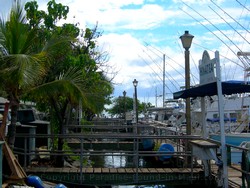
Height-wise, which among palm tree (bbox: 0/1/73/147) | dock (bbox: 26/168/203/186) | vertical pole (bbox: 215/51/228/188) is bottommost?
dock (bbox: 26/168/203/186)

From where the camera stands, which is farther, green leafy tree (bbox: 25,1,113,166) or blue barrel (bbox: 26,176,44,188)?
green leafy tree (bbox: 25,1,113,166)

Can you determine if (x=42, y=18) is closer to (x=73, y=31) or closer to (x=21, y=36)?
(x=73, y=31)

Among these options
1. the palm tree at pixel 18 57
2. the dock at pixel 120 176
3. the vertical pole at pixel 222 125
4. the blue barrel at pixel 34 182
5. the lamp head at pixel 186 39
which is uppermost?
the lamp head at pixel 186 39

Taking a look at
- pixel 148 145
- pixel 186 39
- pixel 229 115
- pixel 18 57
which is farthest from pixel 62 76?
pixel 229 115

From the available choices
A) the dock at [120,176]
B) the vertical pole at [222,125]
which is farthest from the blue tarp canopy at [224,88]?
the dock at [120,176]

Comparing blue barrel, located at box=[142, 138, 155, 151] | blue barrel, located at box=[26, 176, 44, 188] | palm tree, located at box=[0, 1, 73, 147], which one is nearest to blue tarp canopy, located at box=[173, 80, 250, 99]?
palm tree, located at box=[0, 1, 73, 147]

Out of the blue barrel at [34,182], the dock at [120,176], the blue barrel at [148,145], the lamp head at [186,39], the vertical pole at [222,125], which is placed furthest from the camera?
the blue barrel at [148,145]

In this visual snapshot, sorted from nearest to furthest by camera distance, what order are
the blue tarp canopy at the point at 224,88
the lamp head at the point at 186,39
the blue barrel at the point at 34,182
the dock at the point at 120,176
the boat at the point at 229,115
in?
the blue barrel at the point at 34,182, the blue tarp canopy at the point at 224,88, the dock at the point at 120,176, the lamp head at the point at 186,39, the boat at the point at 229,115

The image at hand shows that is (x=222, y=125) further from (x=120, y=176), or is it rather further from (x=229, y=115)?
(x=229, y=115)

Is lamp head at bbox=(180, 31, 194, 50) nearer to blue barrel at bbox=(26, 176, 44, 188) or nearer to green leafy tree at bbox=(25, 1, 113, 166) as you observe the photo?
green leafy tree at bbox=(25, 1, 113, 166)

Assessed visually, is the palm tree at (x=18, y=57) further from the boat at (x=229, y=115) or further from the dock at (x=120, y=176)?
the boat at (x=229, y=115)

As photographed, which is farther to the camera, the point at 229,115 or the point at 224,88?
the point at 229,115

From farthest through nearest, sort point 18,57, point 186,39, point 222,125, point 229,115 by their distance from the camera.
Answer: point 229,115, point 186,39, point 222,125, point 18,57

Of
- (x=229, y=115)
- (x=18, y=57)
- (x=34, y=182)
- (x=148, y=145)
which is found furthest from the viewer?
(x=229, y=115)
